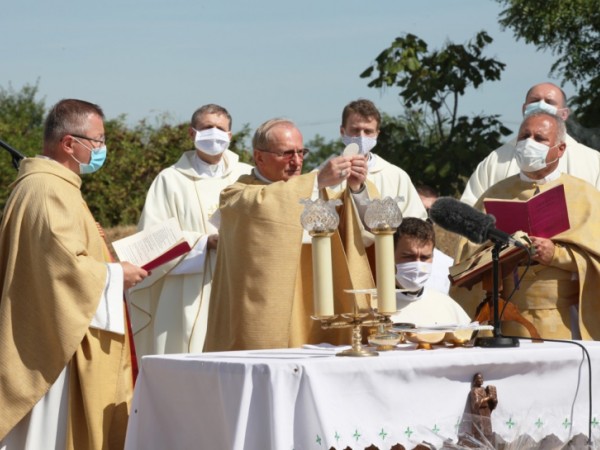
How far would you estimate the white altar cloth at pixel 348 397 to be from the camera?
4.44m

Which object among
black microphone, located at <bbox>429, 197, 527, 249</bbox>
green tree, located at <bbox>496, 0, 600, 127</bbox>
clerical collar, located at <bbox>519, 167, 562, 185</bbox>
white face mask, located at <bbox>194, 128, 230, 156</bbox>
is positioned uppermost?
green tree, located at <bbox>496, 0, 600, 127</bbox>

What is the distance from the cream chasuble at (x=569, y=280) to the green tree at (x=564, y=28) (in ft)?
40.5

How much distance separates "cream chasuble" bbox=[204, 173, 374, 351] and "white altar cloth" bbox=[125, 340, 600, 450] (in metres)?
0.63

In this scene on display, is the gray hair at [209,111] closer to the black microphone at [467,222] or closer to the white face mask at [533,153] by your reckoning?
the white face mask at [533,153]

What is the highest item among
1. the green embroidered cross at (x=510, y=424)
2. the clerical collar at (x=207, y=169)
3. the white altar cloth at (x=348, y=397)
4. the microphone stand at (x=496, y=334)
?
the clerical collar at (x=207, y=169)

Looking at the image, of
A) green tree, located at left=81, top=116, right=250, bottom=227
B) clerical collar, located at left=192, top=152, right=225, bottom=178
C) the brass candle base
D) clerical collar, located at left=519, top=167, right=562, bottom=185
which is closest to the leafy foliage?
green tree, located at left=81, top=116, right=250, bottom=227

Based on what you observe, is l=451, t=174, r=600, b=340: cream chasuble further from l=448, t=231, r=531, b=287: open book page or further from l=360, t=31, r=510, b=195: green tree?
l=360, t=31, r=510, b=195: green tree

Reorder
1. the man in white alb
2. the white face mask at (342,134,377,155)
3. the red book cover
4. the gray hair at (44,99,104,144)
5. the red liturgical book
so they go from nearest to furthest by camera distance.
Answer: the red liturgical book → the red book cover → the gray hair at (44,99,104,144) → the white face mask at (342,134,377,155) → the man in white alb

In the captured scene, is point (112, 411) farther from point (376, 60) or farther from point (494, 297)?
point (376, 60)

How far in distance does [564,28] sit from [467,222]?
14.7 m

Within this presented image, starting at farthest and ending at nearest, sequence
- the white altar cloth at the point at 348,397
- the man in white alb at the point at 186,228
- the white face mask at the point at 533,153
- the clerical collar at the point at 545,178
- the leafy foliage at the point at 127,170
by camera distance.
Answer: the leafy foliage at the point at 127,170
the man in white alb at the point at 186,228
the clerical collar at the point at 545,178
the white face mask at the point at 533,153
the white altar cloth at the point at 348,397

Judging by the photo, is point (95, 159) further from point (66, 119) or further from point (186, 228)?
point (186, 228)

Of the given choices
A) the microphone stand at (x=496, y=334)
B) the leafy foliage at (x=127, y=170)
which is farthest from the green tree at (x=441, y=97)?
the microphone stand at (x=496, y=334)

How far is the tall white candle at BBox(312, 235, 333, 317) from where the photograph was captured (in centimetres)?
477
